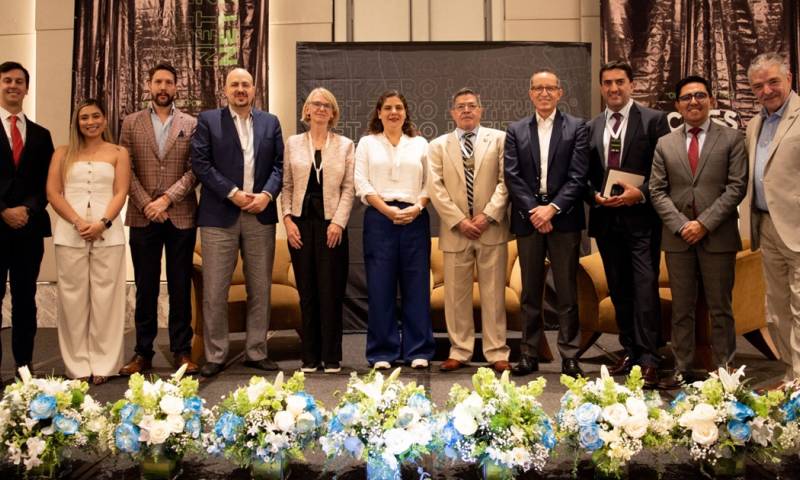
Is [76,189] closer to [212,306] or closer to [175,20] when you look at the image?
[212,306]

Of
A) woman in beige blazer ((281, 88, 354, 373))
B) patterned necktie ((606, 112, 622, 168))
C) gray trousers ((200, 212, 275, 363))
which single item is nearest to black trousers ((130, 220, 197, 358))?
gray trousers ((200, 212, 275, 363))

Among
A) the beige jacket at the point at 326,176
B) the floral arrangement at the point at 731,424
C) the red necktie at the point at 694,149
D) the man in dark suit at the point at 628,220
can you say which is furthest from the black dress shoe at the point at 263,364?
the red necktie at the point at 694,149

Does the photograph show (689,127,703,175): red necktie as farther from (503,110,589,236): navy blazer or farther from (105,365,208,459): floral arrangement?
(105,365,208,459): floral arrangement

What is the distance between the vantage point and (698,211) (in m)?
3.76

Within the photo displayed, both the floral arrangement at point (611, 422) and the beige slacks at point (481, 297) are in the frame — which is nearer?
the floral arrangement at point (611, 422)

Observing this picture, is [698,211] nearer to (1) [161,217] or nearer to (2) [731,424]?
(2) [731,424]

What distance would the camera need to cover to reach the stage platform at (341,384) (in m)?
2.58

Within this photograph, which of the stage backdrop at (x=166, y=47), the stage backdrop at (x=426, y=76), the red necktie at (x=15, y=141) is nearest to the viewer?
the red necktie at (x=15, y=141)

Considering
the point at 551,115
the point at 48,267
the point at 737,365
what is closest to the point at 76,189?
the point at 551,115

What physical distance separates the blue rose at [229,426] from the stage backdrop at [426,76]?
366 centimetres

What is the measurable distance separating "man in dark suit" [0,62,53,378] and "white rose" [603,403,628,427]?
126 inches

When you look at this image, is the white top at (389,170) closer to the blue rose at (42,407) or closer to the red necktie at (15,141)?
the red necktie at (15,141)

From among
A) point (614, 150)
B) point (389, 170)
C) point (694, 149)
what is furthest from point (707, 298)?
point (389, 170)

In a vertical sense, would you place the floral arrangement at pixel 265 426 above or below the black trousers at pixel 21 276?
below
